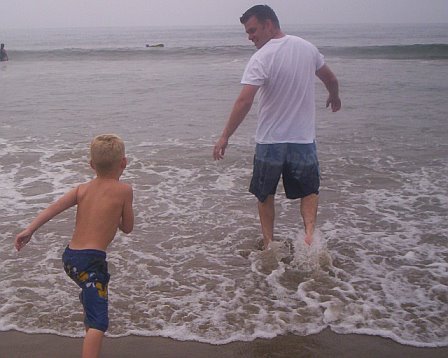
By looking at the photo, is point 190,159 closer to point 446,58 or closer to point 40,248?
point 40,248

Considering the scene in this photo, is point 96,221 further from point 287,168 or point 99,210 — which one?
point 287,168

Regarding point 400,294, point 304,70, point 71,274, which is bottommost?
point 400,294

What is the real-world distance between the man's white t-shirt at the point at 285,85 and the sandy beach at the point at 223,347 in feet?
5.37

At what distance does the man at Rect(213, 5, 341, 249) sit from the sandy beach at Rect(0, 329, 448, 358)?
40.4 inches

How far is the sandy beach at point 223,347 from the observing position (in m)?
3.26

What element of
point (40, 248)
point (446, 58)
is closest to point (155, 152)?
point (40, 248)

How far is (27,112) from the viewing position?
12523 mm

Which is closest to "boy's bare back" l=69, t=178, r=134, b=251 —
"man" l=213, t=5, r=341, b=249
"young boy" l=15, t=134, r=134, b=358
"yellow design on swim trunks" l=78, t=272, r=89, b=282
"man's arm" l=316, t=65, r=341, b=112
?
"young boy" l=15, t=134, r=134, b=358

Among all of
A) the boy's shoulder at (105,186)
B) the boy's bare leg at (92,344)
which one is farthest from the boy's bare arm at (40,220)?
the boy's bare leg at (92,344)

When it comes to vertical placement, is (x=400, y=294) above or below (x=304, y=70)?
below

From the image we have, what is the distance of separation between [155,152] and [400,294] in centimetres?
535

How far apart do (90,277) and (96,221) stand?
1.02ft

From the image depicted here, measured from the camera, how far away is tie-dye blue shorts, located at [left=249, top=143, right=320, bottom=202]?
4.29 metres

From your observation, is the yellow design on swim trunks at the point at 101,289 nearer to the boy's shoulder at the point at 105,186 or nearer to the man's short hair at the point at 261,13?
the boy's shoulder at the point at 105,186
